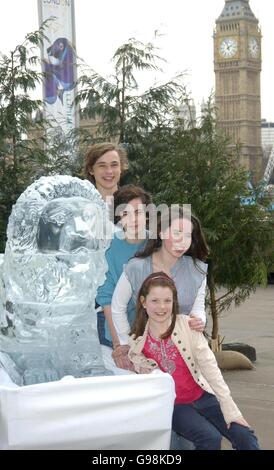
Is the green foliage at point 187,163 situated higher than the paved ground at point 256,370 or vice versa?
the green foliage at point 187,163

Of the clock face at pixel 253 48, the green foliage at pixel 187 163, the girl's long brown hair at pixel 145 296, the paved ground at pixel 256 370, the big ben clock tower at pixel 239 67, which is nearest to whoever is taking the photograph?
the girl's long brown hair at pixel 145 296

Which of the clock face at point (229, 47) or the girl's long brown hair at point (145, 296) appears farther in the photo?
the clock face at point (229, 47)

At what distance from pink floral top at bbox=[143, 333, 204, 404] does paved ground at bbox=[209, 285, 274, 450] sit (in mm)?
1277

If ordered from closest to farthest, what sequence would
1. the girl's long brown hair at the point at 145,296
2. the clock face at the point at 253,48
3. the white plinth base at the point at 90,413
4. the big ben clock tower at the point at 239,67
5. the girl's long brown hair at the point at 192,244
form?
the white plinth base at the point at 90,413
the girl's long brown hair at the point at 145,296
the girl's long brown hair at the point at 192,244
the big ben clock tower at the point at 239,67
the clock face at the point at 253,48

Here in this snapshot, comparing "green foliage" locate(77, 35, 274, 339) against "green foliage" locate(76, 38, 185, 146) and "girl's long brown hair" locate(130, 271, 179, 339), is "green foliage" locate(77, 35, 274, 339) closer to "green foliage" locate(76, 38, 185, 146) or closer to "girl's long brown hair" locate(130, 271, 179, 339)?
"green foliage" locate(76, 38, 185, 146)

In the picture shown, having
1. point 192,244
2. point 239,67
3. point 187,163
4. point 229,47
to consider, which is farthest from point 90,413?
point 229,47

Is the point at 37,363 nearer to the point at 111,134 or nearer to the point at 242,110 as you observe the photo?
the point at 111,134

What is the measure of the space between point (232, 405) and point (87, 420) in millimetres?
661

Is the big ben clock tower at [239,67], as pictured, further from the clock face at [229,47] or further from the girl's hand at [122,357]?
the girl's hand at [122,357]

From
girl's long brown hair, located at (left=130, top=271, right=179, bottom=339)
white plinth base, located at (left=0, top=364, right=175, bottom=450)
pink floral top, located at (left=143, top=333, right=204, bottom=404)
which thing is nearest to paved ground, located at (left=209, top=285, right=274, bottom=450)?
pink floral top, located at (left=143, top=333, right=204, bottom=404)

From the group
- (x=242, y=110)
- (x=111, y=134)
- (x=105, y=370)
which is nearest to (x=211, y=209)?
Result: (x=111, y=134)

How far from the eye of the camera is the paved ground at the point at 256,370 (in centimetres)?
438

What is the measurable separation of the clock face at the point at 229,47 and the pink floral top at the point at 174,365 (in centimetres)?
6546

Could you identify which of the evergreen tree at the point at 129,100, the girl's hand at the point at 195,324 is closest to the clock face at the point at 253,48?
the evergreen tree at the point at 129,100
